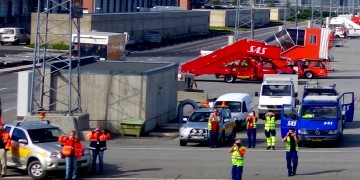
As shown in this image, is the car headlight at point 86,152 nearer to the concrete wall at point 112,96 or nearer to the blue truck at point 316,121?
the blue truck at point 316,121

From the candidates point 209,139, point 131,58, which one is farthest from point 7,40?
point 209,139

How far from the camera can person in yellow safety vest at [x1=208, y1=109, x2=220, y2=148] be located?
1246 inches

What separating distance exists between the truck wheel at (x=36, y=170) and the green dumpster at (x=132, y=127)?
→ 11.4 m

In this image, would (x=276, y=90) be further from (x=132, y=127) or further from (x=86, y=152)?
(x=86, y=152)

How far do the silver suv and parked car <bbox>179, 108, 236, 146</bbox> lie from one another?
23.8 feet

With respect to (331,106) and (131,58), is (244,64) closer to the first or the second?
(131,58)

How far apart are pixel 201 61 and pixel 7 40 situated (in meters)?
31.8

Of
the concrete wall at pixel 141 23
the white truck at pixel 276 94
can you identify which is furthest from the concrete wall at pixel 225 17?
the white truck at pixel 276 94

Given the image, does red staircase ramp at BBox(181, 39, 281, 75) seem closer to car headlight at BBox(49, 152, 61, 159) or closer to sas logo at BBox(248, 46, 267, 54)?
sas logo at BBox(248, 46, 267, 54)

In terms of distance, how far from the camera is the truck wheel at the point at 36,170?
2436 cm

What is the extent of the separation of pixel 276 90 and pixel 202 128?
11.7 meters

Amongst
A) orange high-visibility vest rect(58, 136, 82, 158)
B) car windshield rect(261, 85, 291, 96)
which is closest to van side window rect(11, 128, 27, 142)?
orange high-visibility vest rect(58, 136, 82, 158)

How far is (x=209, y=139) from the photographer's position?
3203cm

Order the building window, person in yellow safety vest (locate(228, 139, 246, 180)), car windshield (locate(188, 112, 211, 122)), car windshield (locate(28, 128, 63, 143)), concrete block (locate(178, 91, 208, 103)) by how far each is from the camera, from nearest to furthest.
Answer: person in yellow safety vest (locate(228, 139, 246, 180)), car windshield (locate(28, 128, 63, 143)), car windshield (locate(188, 112, 211, 122)), concrete block (locate(178, 91, 208, 103)), the building window
